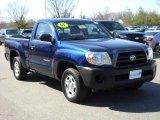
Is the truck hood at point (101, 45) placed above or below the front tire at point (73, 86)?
above

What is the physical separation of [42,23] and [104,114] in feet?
10.8

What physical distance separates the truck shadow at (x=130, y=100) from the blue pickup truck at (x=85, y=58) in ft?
1.00

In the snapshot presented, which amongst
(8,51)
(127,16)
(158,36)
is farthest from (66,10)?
(127,16)

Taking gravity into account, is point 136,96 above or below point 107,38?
below

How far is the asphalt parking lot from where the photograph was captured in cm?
595

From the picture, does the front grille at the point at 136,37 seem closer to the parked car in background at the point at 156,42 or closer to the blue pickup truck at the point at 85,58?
the parked car in background at the point at 156,42

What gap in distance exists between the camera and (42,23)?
834 centimetres

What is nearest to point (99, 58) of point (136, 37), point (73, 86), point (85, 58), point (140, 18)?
point (85, 58)

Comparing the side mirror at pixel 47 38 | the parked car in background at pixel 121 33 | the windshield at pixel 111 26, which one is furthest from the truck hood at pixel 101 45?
the windshield at pixel 111 26

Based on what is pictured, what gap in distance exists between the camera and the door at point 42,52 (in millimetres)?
7607

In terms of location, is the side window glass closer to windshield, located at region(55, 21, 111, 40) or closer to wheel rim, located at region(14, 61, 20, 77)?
windshield, located at region(55, 21, 111, 40)

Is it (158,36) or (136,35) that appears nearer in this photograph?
(136,35)

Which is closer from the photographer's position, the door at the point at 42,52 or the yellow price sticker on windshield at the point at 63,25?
the door at the point at 42,52

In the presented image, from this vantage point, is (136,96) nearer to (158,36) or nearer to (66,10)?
(158,36)
